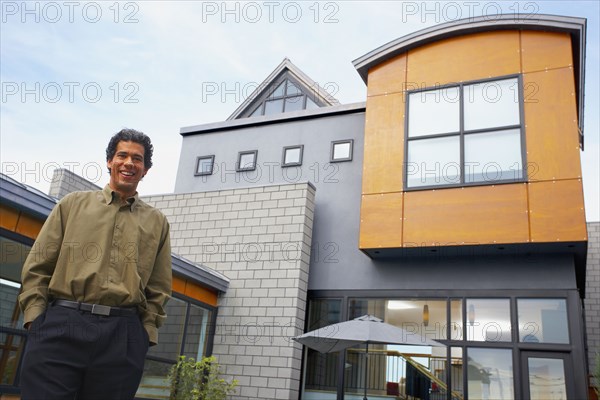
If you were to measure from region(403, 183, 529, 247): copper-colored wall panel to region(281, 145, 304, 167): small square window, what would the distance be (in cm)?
235

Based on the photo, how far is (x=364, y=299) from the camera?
318 inches

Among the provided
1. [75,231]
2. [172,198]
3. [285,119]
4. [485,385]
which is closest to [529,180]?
[485,385]

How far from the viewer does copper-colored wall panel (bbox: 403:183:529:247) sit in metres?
6.98

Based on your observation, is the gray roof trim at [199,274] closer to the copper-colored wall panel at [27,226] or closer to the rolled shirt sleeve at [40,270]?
the copper-colored wall panel at [27,226]

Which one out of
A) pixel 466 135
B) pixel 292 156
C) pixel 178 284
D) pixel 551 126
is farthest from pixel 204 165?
pixel 551 126

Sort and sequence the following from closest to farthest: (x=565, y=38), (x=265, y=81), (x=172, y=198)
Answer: (x=565, y=38) → (x=172, y=198) → (x=265, y=81)

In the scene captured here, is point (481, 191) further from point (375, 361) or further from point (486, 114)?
point (375, 361)

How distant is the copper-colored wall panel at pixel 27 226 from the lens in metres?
5.28

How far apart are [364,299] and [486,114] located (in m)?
3.01

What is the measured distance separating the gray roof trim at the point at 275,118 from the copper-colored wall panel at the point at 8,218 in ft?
17.3

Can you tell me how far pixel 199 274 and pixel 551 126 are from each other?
16.1 feet

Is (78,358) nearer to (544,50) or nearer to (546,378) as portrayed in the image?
(546,378)

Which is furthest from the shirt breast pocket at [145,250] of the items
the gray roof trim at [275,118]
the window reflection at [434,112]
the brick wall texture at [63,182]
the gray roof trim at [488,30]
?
the brick wall texture at [63,182]

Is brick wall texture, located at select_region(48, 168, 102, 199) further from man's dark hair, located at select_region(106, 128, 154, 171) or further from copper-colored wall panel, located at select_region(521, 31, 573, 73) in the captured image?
man's dark hair, located at select_region(106, 128, 154, 171)
